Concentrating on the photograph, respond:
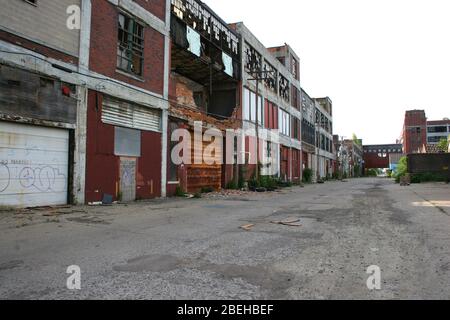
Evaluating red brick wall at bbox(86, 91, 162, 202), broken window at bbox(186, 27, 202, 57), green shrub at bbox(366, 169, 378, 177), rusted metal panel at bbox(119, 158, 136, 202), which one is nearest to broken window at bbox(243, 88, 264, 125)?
broken window at bbox(186, 27, 202, 57)

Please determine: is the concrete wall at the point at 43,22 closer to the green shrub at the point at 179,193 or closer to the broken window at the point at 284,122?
the green shrub at the point at 179,193

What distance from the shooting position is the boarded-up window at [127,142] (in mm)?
14695

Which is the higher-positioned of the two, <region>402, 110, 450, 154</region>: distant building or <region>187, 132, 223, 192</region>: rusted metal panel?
<region>402, 110, 450, 154</region>: distant building

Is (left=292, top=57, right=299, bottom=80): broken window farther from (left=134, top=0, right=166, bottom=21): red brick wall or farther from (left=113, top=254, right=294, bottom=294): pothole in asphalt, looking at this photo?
(left=113, top=254, right=294, bottom=294): pothole in asphalt

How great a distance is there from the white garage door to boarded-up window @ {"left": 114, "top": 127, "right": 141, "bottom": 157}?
2.43 metres

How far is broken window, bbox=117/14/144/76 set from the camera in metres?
15.3

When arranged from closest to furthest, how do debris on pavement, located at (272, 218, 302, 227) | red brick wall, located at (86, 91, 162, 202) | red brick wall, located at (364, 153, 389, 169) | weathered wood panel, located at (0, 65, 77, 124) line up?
1. debris on pavement, located at (272, 218, 302, 227)
2. weathered wood panel, located at (0, 65, 77, 124)
3. red brick wall, located at (86, 91, 162, 202)
4. red brick wall, located at (364, 153, 389, 169)

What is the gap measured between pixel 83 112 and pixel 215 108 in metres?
15.6

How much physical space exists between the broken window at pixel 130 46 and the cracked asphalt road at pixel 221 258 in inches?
332

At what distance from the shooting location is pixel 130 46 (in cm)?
1577

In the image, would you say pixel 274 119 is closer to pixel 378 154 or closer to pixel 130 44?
pixel 130 44

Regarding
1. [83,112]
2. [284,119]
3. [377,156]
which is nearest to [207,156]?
[83,112]

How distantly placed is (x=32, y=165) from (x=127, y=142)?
451 centimetres

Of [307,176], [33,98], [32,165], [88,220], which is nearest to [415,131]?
[307,176]
